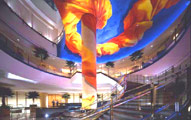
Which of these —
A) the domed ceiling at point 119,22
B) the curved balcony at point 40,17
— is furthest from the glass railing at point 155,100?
the curved balcony at point 40,17

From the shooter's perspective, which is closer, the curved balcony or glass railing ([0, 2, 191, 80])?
glass railing ([0, 2, 191, 80])

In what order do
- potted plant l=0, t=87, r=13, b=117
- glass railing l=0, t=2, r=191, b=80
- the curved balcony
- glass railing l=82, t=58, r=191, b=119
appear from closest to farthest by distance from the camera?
glass railing l=82, t=58, r=191, b=119 < glass railing l=0, t=2, r=191, b=80 < potted plant l=0, t=87, r=13, b=117 < the curved balcony

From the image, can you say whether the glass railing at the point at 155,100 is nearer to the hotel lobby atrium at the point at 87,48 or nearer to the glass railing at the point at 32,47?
the hotel lobby atrium at the point at 87,48

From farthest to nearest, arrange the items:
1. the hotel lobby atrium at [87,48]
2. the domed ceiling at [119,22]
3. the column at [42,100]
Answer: the column at [42,100] < the domed ceiling at [119,22] < the hotel lobby atrium at [87,48]

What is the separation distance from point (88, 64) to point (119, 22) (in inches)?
262

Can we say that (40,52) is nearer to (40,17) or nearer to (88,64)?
(40,17)

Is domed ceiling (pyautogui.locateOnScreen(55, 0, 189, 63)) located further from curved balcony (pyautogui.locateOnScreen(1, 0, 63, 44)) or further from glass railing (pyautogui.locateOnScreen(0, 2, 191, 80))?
curved balcony (pyautogui.locateOnScreen(1, 0, 63, 44))

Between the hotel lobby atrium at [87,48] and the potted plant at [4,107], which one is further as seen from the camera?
the potted plant at [4,107]

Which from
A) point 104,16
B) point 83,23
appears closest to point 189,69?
point 83,23

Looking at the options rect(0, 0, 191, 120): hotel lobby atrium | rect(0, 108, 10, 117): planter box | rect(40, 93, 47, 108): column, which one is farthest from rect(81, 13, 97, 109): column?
rect(40, 93, 47, 108): column

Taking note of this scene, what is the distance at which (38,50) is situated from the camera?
1427cm

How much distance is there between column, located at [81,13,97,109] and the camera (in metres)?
8.93

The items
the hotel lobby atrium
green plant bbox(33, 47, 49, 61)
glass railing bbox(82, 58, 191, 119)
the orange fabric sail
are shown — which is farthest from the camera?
green plant bbox(33, 47, 49, 61)

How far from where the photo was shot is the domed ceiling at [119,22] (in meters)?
10.5
